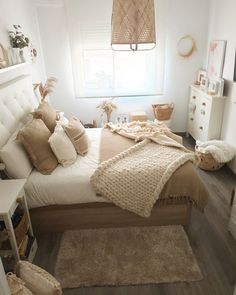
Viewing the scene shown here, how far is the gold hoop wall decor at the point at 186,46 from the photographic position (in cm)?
387

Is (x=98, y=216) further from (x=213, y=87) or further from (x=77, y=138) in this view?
(x=213, y=87)

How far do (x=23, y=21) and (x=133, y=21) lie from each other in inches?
75.7

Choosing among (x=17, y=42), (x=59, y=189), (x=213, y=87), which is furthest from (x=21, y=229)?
(x=213, y=87)

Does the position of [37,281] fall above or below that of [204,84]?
below

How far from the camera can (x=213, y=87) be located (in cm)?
328

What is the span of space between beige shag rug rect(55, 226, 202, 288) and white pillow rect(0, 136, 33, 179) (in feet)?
2.22

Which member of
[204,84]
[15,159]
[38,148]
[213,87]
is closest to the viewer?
[15,159]

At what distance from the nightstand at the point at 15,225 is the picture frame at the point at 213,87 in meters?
2.58

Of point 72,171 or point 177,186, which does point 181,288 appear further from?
point 72,171

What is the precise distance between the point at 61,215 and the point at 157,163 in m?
0.93

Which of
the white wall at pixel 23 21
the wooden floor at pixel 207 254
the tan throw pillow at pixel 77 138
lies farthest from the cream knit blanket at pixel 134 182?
the white wall at pixel 23 21

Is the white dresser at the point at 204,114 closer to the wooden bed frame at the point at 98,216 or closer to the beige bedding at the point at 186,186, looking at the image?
the beige bedding at the point at 186,186

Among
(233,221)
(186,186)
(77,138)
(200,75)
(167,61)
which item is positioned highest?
(167,61)

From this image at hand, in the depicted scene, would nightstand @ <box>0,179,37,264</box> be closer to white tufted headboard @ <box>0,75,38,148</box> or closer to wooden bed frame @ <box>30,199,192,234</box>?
wooden bed frame @ <box>30,199,192,234</box>
